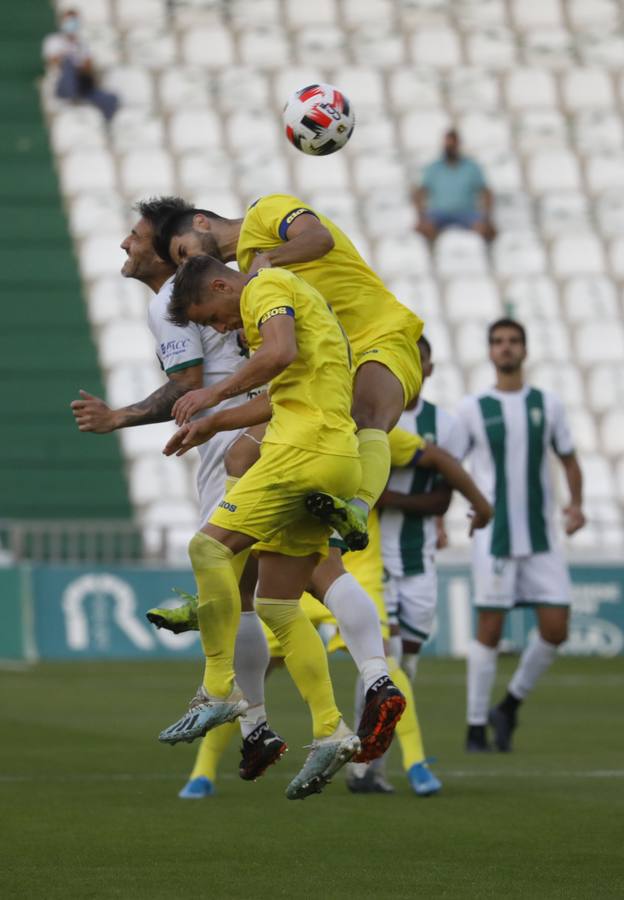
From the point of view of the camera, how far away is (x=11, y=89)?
77.8 ft

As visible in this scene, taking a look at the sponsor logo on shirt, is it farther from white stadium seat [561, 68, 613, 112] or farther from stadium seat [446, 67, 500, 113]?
white stadium seat [561, 68, 613, 112]

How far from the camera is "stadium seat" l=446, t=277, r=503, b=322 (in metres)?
21.8

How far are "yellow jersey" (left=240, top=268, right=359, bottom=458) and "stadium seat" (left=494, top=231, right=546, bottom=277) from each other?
16.3 m

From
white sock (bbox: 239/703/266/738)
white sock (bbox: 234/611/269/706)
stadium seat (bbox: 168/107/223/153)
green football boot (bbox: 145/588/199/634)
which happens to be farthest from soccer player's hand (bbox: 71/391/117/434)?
stadium seat (bbox: 168/107/223/153)

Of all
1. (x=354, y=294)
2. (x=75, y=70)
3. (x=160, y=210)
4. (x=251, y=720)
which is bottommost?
(x=251, y=720)

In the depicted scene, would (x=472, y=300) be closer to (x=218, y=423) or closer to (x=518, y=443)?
(x=518, y=443)

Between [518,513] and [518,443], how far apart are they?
1.35ft

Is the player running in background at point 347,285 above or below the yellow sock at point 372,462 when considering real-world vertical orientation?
above

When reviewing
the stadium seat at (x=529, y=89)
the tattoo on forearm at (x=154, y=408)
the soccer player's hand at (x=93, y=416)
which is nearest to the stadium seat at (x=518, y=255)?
the stadium seat at (x=529, y=89)

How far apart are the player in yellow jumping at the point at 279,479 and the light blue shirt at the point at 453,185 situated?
15803mm

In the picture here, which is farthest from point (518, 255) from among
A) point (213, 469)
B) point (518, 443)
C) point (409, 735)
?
point (213, 469)

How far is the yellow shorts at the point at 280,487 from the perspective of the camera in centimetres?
628

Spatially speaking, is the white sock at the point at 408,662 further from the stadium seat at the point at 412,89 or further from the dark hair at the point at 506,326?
the stadium seat at the point at 412,89

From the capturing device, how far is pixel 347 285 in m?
6.97
